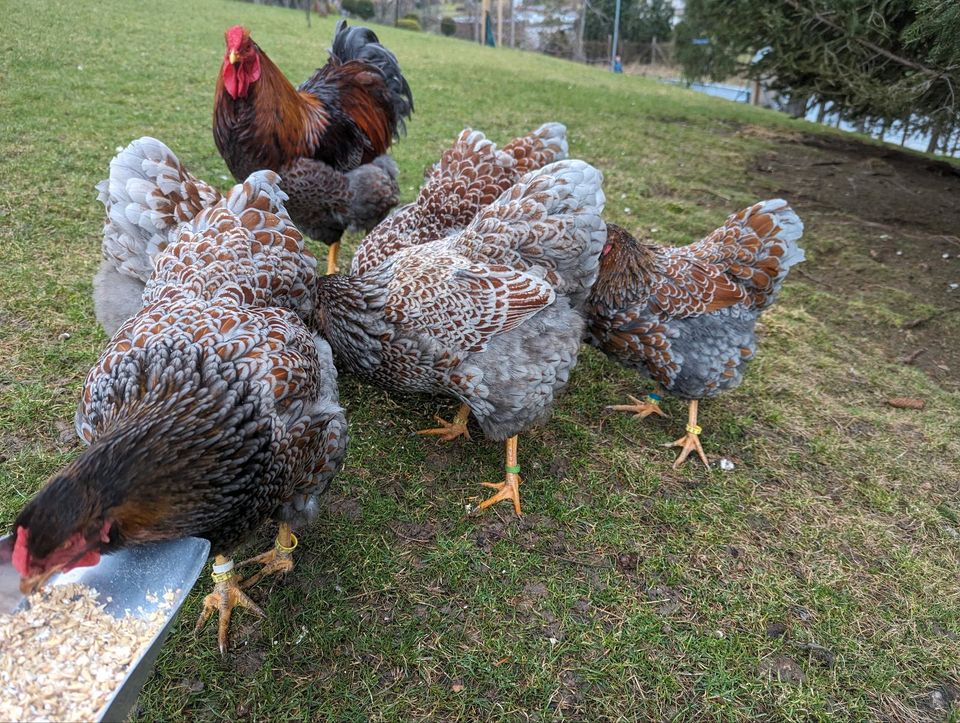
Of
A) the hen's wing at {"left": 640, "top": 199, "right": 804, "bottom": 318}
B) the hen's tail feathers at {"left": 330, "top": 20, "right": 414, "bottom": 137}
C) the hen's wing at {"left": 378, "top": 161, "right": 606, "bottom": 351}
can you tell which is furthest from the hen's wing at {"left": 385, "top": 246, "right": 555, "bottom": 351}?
the hen's tail feathers at {"left": 330, "top": 20, "right": 414, "bottom": 137}

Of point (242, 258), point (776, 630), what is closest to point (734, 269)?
point (776, 630)

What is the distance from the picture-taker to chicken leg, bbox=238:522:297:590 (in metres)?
2.33

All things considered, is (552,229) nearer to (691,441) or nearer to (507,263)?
(507,263)

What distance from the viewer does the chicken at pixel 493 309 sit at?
2662 millimetres

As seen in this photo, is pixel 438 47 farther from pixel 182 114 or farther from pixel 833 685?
pixel 833 685

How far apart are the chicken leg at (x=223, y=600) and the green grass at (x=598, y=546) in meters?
0.05

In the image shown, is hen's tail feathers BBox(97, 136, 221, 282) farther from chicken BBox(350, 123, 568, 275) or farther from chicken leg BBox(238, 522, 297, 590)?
chicken leg BBox(238, 522, 297, 590)

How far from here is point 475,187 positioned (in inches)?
140

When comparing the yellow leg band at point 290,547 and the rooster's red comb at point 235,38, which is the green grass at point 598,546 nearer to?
the yellow leg band at point 290,547

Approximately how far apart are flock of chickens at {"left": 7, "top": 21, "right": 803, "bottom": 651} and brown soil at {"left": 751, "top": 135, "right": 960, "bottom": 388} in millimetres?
2335

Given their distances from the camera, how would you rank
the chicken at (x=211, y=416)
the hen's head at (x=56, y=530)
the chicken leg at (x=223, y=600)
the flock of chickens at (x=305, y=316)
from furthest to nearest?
the chicken leg at (x=223, y=600) < the flock of chickens at (x=305, y=316) < the chicken at (x=211, y=416) < the hen's head at (x=56, y=530)

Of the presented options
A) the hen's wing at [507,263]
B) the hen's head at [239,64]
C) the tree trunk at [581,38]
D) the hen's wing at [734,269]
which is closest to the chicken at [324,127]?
the hen's head at [239,64]

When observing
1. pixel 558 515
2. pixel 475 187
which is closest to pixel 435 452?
pixel 558 515

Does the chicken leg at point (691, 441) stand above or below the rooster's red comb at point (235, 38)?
below
